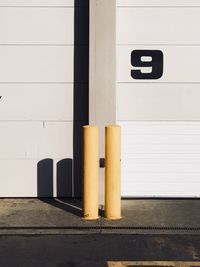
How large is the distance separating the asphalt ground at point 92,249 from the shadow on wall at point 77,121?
1834 millimetres

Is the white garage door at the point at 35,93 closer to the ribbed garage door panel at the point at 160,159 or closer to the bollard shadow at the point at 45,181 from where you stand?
the bollard shadow at the point at 45,181

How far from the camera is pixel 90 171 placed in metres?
6.35

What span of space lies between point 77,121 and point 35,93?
71 cm

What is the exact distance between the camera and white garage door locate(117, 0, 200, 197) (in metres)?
7.56

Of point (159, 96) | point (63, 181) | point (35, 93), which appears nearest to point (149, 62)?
point (159, 96)

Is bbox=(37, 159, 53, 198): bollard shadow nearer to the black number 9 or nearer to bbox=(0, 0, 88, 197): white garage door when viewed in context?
bbox=(0, 0, 88, 197): white garage door

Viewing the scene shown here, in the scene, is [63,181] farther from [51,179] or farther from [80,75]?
[80,75]

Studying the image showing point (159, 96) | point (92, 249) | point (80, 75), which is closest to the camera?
point (92, 249)

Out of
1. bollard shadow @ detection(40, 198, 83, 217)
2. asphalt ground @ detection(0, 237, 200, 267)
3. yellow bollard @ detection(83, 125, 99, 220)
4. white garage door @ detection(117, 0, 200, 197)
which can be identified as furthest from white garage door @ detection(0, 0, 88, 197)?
asphalt ground @ detection(0, 237, 200, 267)

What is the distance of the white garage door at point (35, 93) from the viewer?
7.46 m

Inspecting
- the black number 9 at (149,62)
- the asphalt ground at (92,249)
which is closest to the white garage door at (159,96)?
the black number 9 at (149,62)

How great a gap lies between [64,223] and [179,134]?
2315 millimetres

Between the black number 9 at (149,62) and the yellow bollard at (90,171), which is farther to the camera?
the black number 9 at (149,62)

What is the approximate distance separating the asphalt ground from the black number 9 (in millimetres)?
2608
